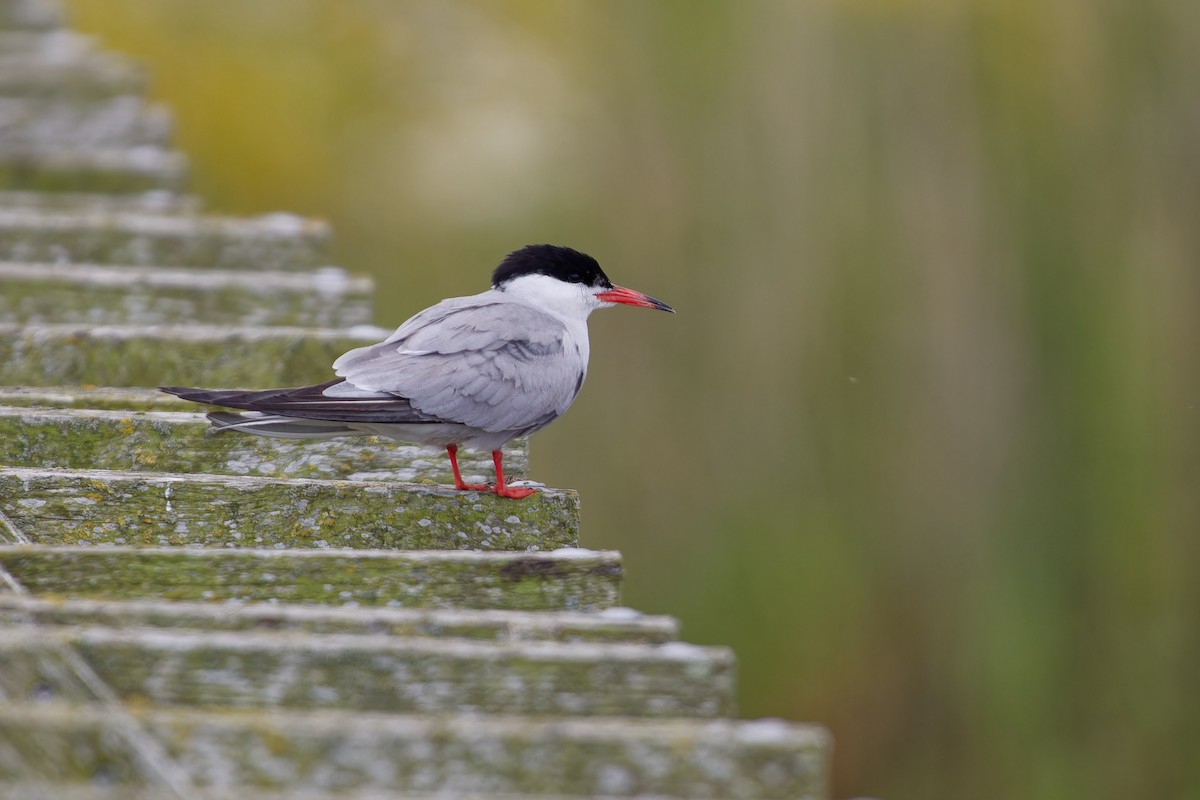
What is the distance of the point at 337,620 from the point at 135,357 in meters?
1.62

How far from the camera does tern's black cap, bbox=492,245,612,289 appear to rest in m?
4.49

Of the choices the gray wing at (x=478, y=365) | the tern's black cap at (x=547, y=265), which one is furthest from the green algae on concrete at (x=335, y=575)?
the tern's black cap at (x=547, y=265)

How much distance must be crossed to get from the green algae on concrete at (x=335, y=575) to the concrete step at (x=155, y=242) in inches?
84.8

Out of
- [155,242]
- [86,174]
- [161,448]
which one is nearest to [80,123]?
[86,174]

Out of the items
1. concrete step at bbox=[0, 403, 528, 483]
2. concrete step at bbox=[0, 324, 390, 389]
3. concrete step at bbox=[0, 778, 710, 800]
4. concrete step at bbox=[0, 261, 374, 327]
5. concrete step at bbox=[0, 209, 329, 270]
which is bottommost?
concrete step at bbox=[0, 778, 710, 800]

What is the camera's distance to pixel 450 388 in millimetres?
3586

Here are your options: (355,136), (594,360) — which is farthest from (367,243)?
(594,360)

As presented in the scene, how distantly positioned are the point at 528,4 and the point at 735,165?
1.64 meters

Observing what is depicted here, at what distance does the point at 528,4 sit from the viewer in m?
8.23

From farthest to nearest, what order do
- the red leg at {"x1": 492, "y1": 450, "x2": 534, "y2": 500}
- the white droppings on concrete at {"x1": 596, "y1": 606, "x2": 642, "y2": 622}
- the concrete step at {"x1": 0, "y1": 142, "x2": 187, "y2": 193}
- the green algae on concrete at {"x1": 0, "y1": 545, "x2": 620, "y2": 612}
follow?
the concrete step at {"x1": 0, "y1": 142, "x2": 187, "y2": 193} < the red leg at {"x1": 492, "y1": 450, "x2": 534, "y2": 500} < the green algae on concrete at {"x1": 0, "y1": 545, "x2": 620, "y2": 612} < the white droppings on concrete at {"x1": 596, "y1": 606, "x2": 642, "y2": 622}

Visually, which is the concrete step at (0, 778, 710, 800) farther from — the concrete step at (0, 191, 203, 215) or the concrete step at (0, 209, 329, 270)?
the concrete step at (0, 191, 203, 215)

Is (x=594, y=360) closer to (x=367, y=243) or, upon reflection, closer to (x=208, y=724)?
(x=367, y=243)

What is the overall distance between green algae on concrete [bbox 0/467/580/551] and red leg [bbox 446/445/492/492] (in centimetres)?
5

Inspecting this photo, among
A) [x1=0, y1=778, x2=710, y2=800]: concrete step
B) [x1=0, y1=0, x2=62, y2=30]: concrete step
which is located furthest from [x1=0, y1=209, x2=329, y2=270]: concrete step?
[x1=0, y1=0, x2=62, y2=30]: concrete step
